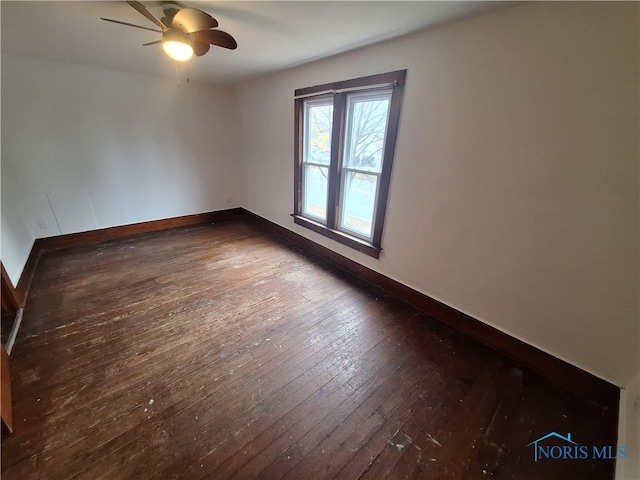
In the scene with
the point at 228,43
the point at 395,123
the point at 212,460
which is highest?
the point at 228,43

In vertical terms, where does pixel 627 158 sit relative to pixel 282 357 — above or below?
above

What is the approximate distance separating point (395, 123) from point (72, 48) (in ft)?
9.91

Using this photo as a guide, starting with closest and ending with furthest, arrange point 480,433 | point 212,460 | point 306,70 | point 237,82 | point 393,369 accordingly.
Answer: point 212,460 → point 480,433 → point 393,369 → point 306,70 → point 237,82

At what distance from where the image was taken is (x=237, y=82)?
3.67 metres

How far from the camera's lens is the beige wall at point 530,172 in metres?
1.26

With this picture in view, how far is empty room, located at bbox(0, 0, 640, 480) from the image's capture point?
1.24 m

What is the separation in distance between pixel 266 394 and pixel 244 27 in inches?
98.0

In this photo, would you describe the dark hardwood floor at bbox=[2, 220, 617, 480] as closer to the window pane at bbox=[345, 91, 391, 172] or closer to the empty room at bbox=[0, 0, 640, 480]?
the empty room at bbox=[0, 0, 640, 480]

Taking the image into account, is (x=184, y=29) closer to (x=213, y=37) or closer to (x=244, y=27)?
(x=213, y=37)

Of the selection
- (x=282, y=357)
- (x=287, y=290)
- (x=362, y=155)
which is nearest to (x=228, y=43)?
(x=362, y=155)

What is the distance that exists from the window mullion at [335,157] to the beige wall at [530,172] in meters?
0.33

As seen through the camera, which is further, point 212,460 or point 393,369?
point 393,369

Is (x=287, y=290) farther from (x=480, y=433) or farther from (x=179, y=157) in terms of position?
(x=179, y=157)

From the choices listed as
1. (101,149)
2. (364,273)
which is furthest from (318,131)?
(101,149)
